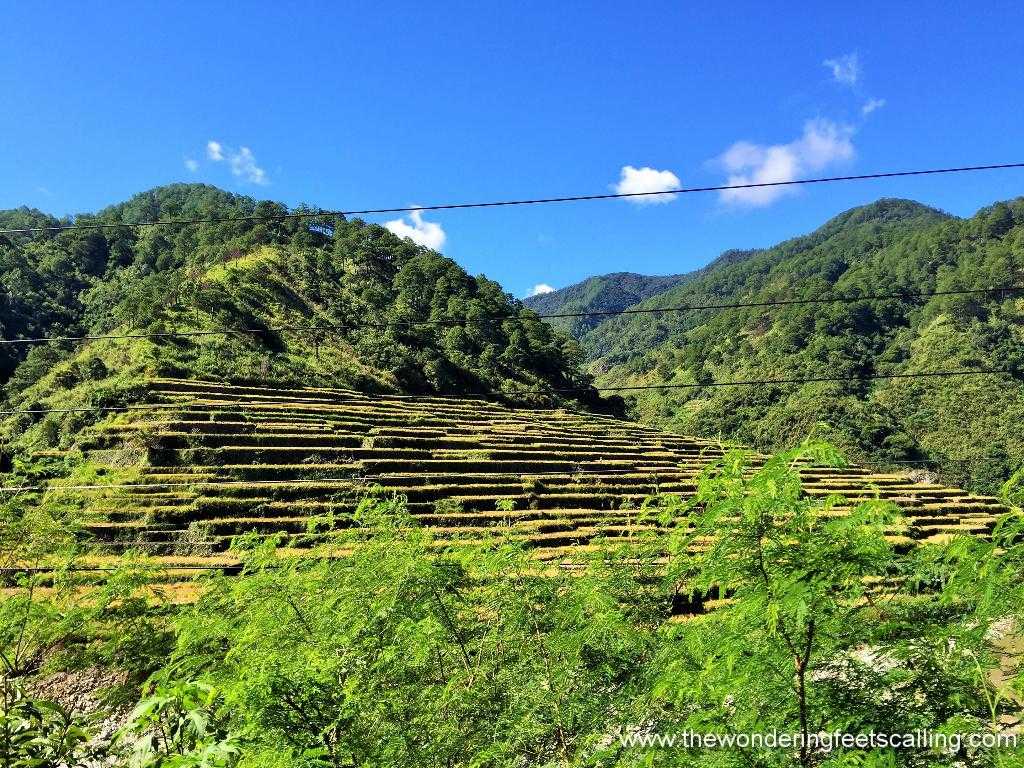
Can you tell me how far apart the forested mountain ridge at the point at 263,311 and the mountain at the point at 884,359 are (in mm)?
21196

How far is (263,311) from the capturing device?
3997 centimetres

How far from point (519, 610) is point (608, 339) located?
145 m

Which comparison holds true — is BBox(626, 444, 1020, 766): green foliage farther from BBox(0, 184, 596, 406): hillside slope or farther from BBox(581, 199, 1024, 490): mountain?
BBox(581, 199, 1024, 490): mountain

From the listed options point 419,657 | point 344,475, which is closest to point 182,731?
point 419,657

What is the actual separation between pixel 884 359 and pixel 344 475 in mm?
67438

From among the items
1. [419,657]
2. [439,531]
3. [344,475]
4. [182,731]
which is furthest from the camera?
[344,475]

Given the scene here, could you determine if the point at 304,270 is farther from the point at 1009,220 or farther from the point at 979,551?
the point at 1009,220

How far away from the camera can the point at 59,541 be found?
22.8 ft

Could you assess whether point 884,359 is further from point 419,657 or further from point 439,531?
point 419,657

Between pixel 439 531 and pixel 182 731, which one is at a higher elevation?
pixel 182 731

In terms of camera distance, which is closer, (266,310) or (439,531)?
(439,531)

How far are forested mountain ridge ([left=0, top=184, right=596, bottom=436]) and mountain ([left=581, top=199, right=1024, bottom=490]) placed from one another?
21196 millimetres

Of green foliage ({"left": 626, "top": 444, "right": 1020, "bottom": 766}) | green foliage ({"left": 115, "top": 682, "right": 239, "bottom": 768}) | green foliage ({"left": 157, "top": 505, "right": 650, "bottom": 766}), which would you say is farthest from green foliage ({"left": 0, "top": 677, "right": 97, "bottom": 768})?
green foliage ({"left": 626, "top": 444, "right": 1020, "bottom": 766})

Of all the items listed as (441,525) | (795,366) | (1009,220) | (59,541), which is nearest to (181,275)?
(441,525)
